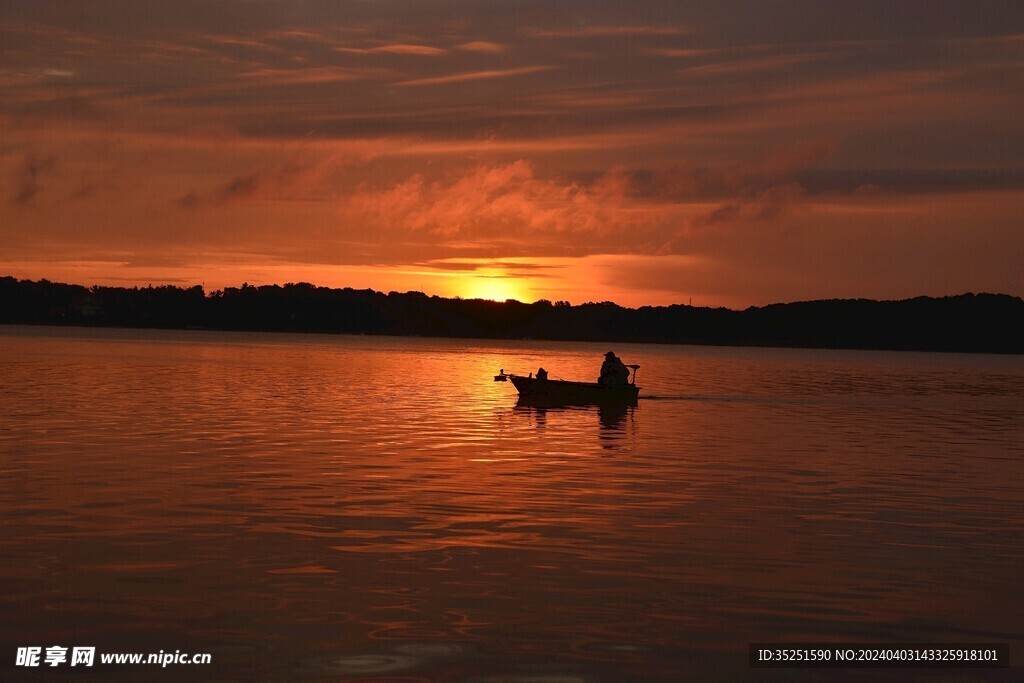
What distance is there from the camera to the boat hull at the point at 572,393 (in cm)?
5828

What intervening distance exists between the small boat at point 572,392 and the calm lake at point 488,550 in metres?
15.7

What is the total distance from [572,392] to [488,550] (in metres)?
41.1

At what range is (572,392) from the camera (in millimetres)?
59812

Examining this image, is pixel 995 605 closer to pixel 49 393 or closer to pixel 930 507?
pixel 930 507

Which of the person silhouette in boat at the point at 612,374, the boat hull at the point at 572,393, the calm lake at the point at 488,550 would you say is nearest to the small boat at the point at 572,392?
the boat hull at the point at 572,393

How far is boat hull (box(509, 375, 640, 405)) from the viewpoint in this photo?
58281 millimetres

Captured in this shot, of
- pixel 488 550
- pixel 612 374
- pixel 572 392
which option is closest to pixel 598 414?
pixel 612 374

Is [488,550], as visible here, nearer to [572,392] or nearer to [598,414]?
[598,414]

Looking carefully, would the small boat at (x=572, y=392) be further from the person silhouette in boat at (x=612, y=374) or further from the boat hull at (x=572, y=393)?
the person silhouette in boat at (x=612, y=374)

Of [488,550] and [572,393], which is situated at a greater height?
[572,393]

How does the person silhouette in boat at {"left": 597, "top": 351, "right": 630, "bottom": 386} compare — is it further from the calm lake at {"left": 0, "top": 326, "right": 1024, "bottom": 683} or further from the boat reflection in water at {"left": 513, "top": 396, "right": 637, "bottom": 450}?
the calm lake at {"left": 0, "top": 326, "right": 1024, "bottom": 683}

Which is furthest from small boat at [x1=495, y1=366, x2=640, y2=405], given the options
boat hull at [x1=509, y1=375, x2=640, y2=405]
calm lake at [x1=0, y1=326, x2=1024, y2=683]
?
calm lake at [x1=0, y1=326, x2=1024, y2=683]

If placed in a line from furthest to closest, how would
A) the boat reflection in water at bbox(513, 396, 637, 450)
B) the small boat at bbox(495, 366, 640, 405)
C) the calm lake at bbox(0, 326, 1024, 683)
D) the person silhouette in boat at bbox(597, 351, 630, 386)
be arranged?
the person silhouette in boat at bbox(597, 351, 630, 386) → the small boat at bbox(495, 366, 640, 405) → the boat reflection in water at bbox(513, 396, 637, 450) → the calm lake at bbox(0, 326, 1024, 683)

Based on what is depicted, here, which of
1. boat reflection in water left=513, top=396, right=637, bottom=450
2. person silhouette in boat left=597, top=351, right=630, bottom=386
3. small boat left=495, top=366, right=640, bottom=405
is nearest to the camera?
boat reflection in water left=513, top=396, right=637, bottom=450
